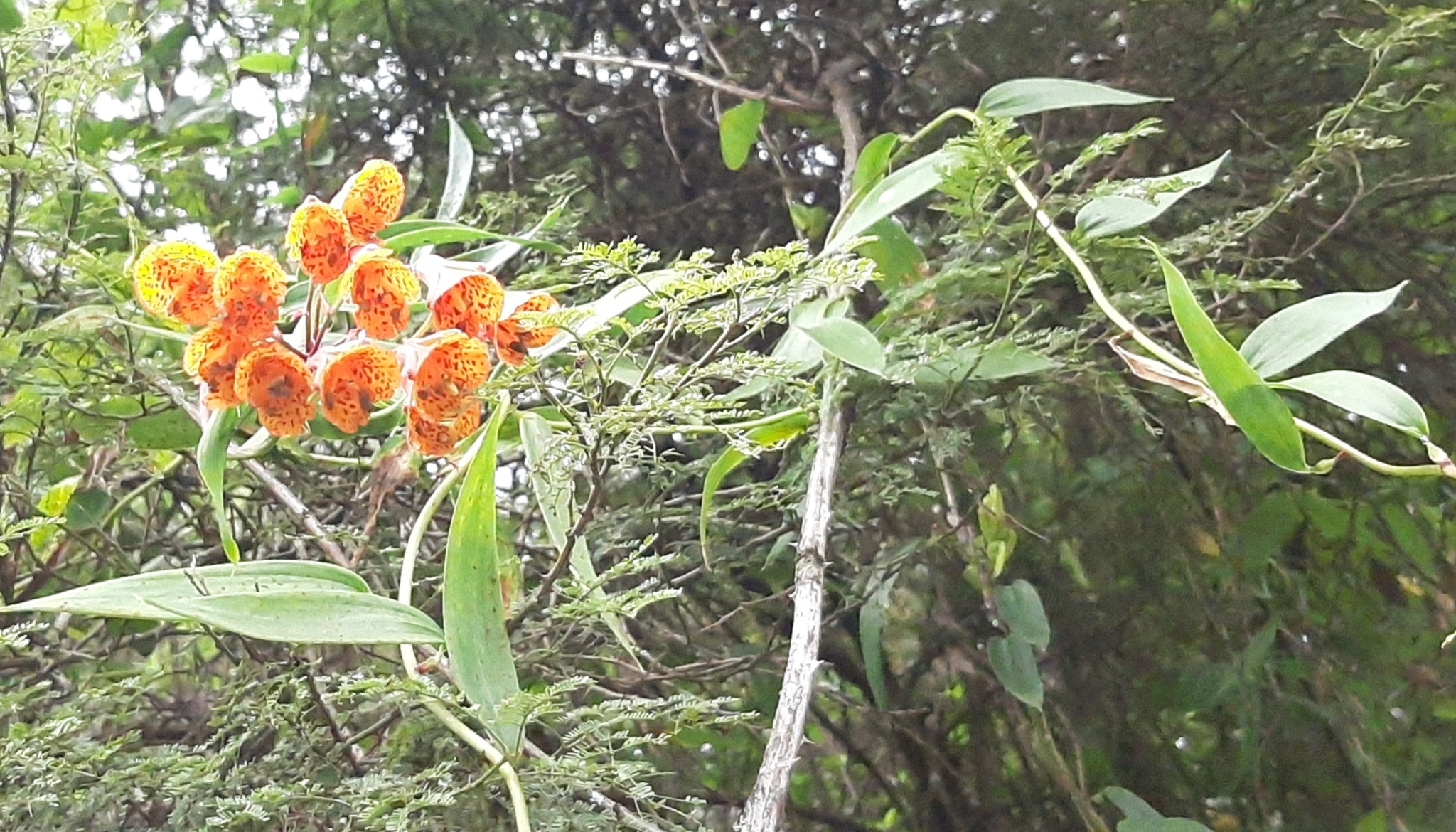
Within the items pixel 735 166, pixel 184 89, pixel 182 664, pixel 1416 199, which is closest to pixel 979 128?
pixel 735 166

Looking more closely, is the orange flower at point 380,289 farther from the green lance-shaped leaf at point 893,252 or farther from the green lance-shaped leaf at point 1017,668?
the green lance-shaped leaf at point 1017,668

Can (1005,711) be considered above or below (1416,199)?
below

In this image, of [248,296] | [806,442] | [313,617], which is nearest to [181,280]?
[248,296]

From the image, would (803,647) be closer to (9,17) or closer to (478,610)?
(478,610)

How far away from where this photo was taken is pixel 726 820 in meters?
0.59

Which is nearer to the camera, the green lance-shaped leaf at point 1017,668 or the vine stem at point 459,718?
the vine stem at point 459,718

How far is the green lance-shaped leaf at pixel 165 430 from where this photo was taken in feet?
1.56

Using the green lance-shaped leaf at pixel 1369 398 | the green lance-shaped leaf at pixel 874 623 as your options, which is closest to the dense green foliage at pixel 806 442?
the green lance-shaped leaf at pixel 874 623

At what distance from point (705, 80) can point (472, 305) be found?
272 millimetres

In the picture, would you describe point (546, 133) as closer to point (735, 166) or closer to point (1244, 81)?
point (735, 166)

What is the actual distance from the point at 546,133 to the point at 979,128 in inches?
16.5

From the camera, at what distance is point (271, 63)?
69 centimetres

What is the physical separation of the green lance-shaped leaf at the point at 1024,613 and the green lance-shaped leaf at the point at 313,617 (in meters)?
0.29

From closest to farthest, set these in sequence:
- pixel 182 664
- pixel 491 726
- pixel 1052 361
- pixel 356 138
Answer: pixel 491 726, pixel 1052 361, pixel 182 664, pixel 356 138
